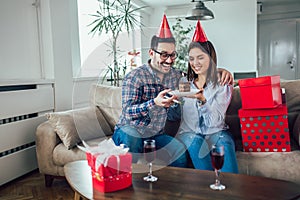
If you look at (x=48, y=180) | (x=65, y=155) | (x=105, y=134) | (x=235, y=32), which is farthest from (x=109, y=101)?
(x=235, y=32)

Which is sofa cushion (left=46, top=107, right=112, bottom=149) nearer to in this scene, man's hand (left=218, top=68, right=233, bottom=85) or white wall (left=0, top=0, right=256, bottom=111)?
white wall (left=0, top=0, right=256, bottom=111)

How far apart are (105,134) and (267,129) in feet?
3.18

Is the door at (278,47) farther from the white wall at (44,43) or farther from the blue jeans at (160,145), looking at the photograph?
the blue jeans at (160,145)

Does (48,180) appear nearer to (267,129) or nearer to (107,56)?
(107,56)

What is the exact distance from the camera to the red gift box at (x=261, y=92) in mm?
1500

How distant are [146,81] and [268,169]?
2.75 ft

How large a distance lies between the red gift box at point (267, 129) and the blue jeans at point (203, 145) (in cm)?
17

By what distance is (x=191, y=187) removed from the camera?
1.00 m

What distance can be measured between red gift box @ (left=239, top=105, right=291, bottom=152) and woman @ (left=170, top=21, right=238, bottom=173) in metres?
0.15

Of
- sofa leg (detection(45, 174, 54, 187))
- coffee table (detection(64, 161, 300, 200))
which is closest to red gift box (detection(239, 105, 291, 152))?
coffee table (detection(64, 161, 300, 200))

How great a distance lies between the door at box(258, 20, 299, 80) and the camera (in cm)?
597

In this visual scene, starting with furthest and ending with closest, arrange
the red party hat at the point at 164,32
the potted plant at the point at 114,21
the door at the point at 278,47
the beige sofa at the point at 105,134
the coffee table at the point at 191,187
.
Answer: the door at the point at 278,47, the beige sofa at the point at 105,134, the potted plant at the point at 114,21, the red party hat at the point at 164,32, the coffee table at the point at 191,187

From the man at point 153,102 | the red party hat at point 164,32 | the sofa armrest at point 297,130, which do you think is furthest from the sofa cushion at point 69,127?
the sofa armrest at point 297,130

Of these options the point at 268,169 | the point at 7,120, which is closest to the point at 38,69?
the point at 7,120
